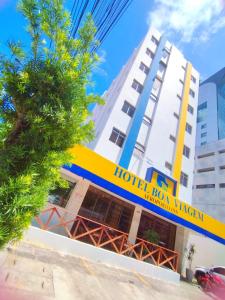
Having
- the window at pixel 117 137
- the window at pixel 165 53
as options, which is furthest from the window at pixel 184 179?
the window at pixel 165 53

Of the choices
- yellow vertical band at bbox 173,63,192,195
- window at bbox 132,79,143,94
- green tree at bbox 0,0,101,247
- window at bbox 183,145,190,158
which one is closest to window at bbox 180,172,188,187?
yellow vertical band at bbox 173,63,192,195

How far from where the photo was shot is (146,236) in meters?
11.5

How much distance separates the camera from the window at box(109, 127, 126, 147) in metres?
13.4

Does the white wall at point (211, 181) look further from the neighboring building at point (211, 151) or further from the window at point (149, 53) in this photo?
the window at point (149, 53)

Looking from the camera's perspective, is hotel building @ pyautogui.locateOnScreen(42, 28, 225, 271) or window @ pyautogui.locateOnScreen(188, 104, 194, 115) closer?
hotel building @ pyautogui.locateOnScreen(42, 28, 225, 271)

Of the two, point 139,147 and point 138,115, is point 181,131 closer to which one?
point 138,115

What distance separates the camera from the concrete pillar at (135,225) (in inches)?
452

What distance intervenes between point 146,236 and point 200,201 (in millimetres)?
26435

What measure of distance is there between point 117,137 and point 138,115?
2.89m

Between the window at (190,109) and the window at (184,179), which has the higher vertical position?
the window at (190,109)

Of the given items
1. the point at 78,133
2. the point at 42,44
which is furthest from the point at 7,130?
the point at 42,44

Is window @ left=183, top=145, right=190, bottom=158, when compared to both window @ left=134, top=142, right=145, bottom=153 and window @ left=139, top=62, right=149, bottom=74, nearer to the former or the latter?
window @ left=134, top=142, right=145, bottom=153

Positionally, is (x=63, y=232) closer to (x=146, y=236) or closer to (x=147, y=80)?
(x=146, y=236)

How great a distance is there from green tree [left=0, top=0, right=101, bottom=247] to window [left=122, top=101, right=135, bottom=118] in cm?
1153
